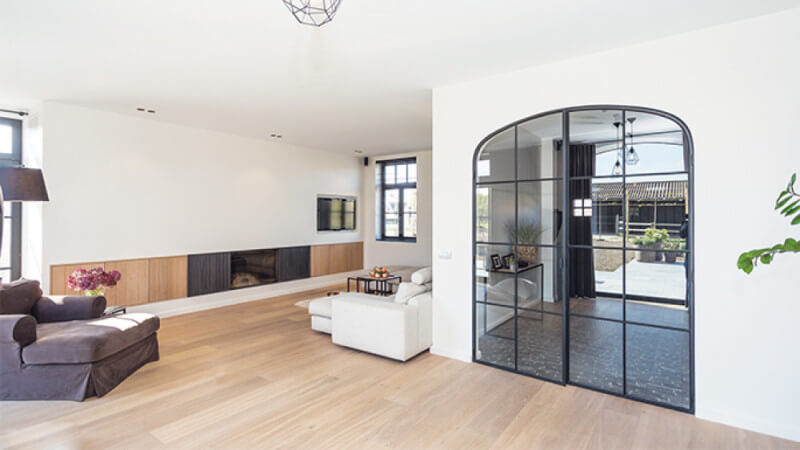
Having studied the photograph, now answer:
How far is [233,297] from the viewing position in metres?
6.77

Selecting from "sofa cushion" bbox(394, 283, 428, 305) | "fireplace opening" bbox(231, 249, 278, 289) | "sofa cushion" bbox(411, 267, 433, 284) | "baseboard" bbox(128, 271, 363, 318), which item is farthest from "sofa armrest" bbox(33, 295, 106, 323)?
"sofa cushion" bbox(411, 267, 433, 284)

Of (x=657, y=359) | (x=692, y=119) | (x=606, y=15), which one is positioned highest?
(x=606, y=15)

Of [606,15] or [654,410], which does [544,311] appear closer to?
[654,410]

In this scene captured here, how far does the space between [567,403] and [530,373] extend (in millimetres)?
542

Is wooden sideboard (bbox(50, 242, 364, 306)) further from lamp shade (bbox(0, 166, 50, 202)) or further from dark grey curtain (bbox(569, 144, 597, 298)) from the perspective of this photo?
dark grey curtain (bbox(569, 144, 597, 298))

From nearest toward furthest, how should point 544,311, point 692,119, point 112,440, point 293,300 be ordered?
1. point 112,440
2. point 692,119
3. point 544,311
4. point 293,300

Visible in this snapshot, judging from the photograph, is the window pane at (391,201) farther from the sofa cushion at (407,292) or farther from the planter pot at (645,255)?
the planter pot at (645,255)

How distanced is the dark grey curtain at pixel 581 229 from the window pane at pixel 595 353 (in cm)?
28

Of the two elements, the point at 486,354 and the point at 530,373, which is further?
the point at 486,354

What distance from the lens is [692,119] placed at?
305cm

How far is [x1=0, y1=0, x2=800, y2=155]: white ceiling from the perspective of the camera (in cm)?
275

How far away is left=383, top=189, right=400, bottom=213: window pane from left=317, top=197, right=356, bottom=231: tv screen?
0.71 m

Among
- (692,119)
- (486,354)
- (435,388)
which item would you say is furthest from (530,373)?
(692,119)

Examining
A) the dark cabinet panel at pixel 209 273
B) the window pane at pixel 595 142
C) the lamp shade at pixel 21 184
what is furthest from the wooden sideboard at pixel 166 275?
the window pane at pixel 595 142
